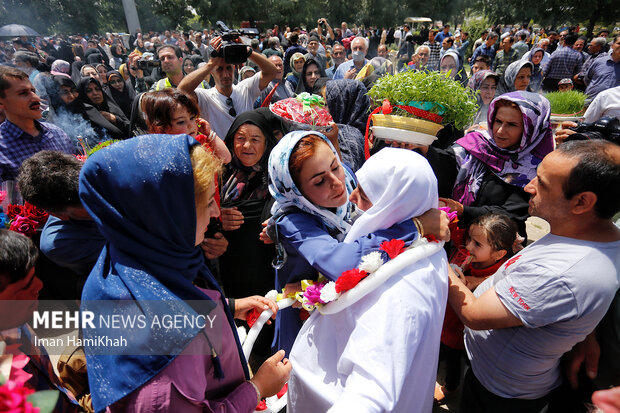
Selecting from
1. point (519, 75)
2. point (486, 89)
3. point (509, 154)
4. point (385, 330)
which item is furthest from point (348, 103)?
point (519, 75)

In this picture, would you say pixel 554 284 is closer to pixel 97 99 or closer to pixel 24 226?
pixel 24 226

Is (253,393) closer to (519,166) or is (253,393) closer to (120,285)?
(120,285)

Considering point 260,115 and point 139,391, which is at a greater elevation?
point 260,115

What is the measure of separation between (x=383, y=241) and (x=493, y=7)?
158 feet

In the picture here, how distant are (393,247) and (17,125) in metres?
3.90

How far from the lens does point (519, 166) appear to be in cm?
241

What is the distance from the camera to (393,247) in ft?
4.44

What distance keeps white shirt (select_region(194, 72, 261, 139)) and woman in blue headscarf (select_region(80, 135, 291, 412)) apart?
3.05 m

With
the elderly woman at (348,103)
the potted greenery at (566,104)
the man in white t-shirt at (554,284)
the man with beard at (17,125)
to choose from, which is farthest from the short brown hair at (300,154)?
the potted greenery at (566,104)

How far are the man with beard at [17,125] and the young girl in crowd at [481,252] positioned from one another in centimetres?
403

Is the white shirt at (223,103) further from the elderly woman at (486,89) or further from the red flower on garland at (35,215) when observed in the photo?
the elderly woman at (486,89)

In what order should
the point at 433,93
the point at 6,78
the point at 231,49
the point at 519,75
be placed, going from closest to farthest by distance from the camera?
the point at 433,93 < the point at 6,78 < the point at 231,49 < the point at 519,75

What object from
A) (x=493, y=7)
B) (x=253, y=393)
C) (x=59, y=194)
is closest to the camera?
(x=253, y=393)

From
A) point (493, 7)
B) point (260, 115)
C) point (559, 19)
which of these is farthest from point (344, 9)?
point (260, 115)
